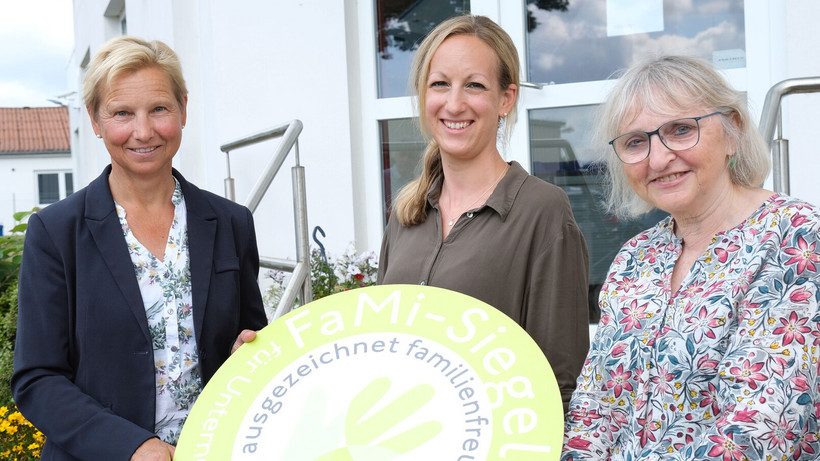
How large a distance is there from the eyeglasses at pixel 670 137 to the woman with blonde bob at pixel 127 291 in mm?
936

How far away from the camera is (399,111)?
4.74 metres

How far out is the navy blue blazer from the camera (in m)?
1.67

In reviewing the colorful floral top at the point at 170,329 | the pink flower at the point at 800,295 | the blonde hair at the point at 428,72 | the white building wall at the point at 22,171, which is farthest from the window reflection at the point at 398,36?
the white building wall at the point at 22,171

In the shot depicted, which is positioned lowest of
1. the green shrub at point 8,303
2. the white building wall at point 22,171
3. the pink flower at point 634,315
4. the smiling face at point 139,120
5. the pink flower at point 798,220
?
the green shrub at point 8,303

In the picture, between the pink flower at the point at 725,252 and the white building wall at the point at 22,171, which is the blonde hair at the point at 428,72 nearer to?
the pink flower at the point at 725,252

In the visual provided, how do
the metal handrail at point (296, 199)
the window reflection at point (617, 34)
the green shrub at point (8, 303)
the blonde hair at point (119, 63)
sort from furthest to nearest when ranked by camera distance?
the green shrub at point (8, 303) → the window reflection at point (617, 34) → the metal handrail at point (296, 199) → the blonde hair at point (119, 63)

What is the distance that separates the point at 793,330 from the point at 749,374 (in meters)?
0.10

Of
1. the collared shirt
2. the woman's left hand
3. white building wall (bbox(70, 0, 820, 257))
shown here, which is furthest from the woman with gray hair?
white building wall (bbox(70, 0, 820, 257))

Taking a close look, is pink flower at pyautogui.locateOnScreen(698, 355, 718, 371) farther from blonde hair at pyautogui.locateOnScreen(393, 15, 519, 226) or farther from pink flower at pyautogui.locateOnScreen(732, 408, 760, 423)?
blonde hair at pyautogui.locateOnScreen(393, 15, 519, 226)

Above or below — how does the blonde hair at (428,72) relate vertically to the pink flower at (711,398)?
above

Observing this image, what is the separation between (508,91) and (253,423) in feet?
3.39

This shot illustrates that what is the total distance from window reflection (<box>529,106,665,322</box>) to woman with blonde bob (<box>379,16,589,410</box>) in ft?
7.21

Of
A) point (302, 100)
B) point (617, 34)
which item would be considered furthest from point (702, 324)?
point (302, 100)

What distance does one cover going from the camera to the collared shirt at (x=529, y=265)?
5.73 ft
